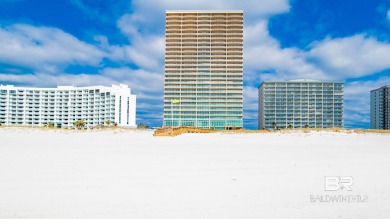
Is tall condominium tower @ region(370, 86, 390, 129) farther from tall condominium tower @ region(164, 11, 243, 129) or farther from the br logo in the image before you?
the br logo

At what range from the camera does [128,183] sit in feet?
23.3

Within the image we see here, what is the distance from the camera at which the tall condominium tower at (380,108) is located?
173750mm

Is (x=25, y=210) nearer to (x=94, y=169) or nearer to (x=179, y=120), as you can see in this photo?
(x=94, y=169)

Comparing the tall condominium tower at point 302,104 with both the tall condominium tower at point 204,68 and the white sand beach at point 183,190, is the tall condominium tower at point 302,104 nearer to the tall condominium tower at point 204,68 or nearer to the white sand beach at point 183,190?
the tall condominium tower at point 204,68

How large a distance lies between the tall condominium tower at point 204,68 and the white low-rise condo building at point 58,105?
1324 inches

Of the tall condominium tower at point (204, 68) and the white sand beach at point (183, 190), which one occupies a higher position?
the tall condominium tower at point (204, 68)

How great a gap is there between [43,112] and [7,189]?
6630 inches

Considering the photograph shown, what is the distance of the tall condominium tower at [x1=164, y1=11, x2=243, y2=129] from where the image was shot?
125500mm

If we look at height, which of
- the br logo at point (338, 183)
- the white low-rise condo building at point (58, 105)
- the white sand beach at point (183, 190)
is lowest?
the white sand beach at point (183, 190)

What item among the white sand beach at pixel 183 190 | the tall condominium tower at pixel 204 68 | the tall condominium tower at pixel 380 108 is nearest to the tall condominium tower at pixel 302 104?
the tall condominium tower at pixel 380 108

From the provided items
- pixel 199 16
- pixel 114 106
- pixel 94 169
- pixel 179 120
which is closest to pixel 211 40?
pixel 199 16

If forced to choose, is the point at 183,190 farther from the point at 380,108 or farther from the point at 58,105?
the point at 380,108

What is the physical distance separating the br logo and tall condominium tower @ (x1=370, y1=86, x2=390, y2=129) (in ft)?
644

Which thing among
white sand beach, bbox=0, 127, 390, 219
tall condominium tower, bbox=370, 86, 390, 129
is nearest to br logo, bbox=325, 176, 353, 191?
white sand beach, bbox=0, 127, 390, 219
